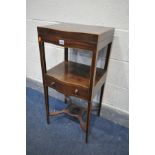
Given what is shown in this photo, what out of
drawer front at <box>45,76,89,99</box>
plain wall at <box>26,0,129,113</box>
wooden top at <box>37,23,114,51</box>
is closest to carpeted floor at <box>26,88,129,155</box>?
plain wall at <box>26,0,129,113</box>

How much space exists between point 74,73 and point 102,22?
1.54 ft

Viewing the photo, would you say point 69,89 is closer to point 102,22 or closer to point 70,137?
point 70,137

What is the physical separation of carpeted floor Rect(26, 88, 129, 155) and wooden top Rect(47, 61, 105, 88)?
1.73 ft

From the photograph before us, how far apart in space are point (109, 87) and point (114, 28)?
1.77ft

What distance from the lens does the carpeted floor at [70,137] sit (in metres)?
1.37

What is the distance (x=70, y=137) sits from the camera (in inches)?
58.7

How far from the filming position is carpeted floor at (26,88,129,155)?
1.37 meters

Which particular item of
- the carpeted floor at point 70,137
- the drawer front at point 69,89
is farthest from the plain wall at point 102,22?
the drawer front at point 69,89

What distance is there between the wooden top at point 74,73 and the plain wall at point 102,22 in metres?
0.13

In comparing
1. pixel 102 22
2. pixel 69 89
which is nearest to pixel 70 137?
pixel 69 89

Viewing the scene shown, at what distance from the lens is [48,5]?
1.65m

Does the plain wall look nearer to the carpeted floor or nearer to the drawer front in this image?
the carpeted floor
